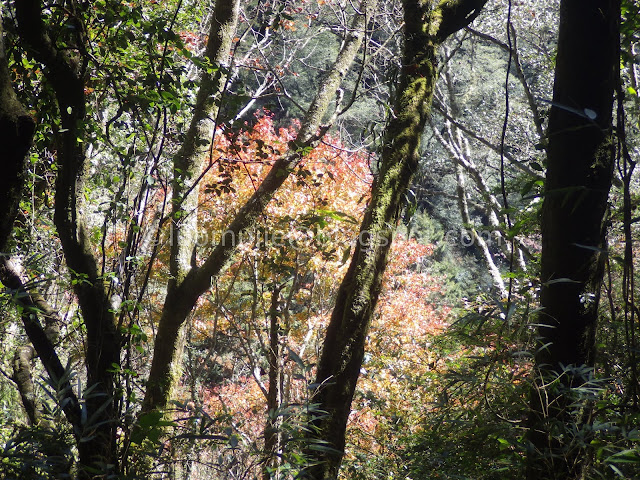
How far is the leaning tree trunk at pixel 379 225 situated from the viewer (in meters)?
1.97

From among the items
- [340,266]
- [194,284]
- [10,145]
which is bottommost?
[10,145]

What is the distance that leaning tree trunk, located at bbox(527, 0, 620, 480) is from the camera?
144cm

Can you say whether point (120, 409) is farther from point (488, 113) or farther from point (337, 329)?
point (488, 113)

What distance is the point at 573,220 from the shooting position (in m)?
1.48

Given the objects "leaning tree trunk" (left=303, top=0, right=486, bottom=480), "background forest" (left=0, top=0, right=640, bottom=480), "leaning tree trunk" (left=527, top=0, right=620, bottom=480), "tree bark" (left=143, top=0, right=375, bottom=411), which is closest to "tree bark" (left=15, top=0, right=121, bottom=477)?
"background forest" (left=0, top=0, right=640, bottom=480)

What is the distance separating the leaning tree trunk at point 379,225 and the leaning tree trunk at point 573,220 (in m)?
0.69

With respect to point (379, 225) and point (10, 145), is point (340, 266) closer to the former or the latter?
point (379, 225)

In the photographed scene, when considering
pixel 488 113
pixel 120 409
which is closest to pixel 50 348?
pixel 120 409

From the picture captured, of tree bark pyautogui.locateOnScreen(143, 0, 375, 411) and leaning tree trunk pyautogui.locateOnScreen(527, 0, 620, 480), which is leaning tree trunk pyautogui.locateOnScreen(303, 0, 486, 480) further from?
tree bark pyautogui.locateOnScreen(143, 0, 375, 411)

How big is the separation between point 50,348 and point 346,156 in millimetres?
7369

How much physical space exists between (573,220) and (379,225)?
87cm

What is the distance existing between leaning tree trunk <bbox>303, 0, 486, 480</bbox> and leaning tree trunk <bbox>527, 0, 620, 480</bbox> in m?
0.69

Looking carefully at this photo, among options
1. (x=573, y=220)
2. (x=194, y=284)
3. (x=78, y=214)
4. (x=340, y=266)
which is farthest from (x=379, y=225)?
(x=194, y=284)

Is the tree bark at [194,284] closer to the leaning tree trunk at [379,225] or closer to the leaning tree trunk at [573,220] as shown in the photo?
the leaning tree trunk at [379,225]
